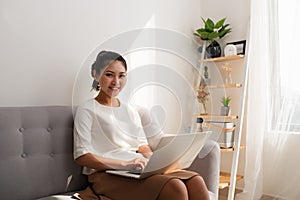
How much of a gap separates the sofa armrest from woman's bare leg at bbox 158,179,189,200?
346mm

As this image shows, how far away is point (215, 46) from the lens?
2596mm

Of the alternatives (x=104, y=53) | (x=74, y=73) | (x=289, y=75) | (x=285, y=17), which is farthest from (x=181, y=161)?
(x=285, y=17)

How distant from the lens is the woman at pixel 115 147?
51.8 inches

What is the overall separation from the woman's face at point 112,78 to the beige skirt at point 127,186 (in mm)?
427

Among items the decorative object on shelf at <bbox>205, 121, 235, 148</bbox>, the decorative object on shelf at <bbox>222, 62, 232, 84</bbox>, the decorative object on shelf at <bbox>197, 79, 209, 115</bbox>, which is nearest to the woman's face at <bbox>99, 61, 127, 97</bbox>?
the decorative object on shelf at <bbox>205, 121, 235, 148</bbox>

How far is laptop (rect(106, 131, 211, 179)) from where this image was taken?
4.33 feet

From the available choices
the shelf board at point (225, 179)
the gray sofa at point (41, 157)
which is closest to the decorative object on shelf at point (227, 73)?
the shelf board at point (225, 179)

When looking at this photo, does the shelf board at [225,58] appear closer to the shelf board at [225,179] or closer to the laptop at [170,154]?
the shelf board at [225,179]

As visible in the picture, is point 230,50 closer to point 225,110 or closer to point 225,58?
point 225,58

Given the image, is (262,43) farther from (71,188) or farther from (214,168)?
(71,188)

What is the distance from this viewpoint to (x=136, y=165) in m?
1.42

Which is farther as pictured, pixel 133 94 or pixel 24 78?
pixel 133 94

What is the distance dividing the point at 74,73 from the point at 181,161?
91cm

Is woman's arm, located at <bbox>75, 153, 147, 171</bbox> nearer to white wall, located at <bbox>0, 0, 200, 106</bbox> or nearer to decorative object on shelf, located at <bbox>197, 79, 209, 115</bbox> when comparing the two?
white wall, located at <bbox>0, 0, 200, 106</bbox>
